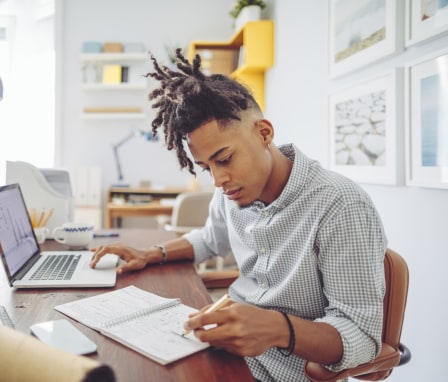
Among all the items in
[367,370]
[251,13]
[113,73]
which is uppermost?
[251,13]

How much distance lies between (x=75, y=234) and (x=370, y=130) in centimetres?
117

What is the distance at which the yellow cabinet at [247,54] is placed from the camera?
2.96m

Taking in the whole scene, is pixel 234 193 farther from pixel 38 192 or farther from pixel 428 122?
pixel 38 192

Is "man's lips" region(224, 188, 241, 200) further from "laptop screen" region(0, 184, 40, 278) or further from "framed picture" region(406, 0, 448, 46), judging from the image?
"framed picture" region(406, 0, 448, 46)

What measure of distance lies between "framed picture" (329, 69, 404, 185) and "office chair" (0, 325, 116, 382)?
1.32 m

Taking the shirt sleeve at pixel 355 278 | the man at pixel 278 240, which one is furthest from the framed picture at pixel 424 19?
the shirt sleeve at pixel 355 278

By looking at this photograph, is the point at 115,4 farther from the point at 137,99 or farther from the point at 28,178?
the point at 28,178

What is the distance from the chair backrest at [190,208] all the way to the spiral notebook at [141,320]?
5.07ft

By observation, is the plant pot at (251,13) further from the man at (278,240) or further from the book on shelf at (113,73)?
the man at (278,240)

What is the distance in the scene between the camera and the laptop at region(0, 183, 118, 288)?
0.99 m

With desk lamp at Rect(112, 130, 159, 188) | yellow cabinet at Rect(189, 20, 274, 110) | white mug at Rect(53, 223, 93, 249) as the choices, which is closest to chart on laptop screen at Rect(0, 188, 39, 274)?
white mug at Rect(53, 223, 93, 249)

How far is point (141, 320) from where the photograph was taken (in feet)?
2.54

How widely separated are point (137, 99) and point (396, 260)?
345 centimetres

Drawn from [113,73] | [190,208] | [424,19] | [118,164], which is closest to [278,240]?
[424,19]
